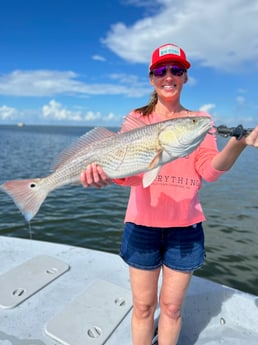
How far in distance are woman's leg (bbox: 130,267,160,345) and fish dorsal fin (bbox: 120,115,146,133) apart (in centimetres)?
148

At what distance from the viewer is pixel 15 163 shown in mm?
26984

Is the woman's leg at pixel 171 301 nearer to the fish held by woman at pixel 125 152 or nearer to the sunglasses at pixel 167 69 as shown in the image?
the fish held by woman at pixel 125 152

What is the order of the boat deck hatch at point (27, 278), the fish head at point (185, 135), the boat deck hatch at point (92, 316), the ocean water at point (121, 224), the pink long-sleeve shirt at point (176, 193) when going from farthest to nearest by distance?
the ocean water at point (121, 224) < the boat deck hatch at point (27, 278) < the boat deck hatch at point (92, 316) < the pink long-sleeve shirt at point (176, 193) < the fish head at point (185, 135)

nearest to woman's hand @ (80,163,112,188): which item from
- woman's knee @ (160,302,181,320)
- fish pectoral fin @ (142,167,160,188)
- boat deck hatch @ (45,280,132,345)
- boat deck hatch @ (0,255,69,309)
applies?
fish pectoral fin @ (142,167,160,188)

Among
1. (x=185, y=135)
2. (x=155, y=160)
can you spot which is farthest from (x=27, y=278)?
(x=185, y=135)

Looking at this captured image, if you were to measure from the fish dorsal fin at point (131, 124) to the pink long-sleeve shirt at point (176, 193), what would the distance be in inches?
19.9

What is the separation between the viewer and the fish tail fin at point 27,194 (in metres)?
3.24

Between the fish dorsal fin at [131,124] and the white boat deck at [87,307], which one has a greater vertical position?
the fish dorsal fin at [131,124]

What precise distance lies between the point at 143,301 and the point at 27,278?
256 centimetres

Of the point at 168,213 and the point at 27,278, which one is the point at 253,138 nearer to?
the point at 168,213

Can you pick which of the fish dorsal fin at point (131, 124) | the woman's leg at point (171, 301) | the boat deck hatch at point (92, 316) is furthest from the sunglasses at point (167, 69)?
the boat deck hatch at point (92, 316)

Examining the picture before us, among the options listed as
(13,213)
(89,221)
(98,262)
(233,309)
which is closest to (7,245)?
(98,262)

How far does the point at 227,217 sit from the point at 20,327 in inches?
420

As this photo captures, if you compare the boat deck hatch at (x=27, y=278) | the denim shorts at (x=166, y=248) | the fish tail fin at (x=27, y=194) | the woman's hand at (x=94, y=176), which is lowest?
the boat deck hatch at (x=27, y=278)
